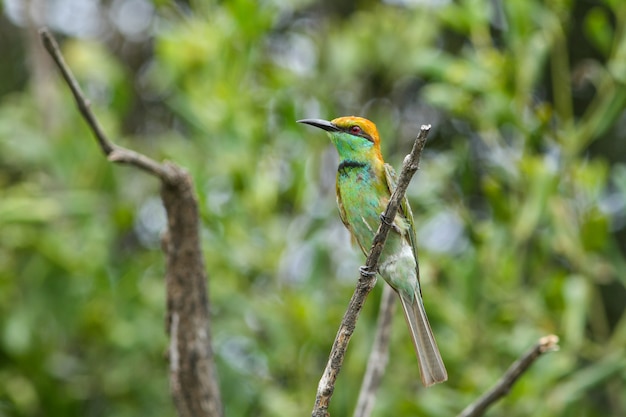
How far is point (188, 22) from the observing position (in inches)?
138

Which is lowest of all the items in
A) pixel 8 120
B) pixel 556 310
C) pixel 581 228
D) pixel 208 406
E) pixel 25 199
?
pixel 208 406

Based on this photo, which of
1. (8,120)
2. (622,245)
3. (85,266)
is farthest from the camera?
(622,245)

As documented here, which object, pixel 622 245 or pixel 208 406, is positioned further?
pixel 622 245

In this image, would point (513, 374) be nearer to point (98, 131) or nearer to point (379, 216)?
point (379, 216)

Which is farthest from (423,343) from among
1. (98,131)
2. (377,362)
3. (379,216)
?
(98,131)

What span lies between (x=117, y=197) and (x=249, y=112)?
0.60 metres

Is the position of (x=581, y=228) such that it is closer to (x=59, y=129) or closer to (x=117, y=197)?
(x=117, y=197)

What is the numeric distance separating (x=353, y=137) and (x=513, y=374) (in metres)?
0.69

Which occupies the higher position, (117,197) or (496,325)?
(117,197)

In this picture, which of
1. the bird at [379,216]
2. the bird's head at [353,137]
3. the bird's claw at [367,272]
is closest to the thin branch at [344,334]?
the bird's claw at [367,272]

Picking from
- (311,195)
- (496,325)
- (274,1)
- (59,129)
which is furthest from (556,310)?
(59,129)

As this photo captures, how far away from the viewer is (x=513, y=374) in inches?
84.3

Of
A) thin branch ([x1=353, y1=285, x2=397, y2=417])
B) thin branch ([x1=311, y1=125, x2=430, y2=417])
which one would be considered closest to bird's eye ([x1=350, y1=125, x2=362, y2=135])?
thin branch ([x1=353, y1=285, x2=397, y2=417])

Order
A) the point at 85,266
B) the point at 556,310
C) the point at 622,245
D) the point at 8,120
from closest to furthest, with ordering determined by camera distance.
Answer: the point at 556,310
the point at 85,266
the point at 8,120
the point at 622,245
